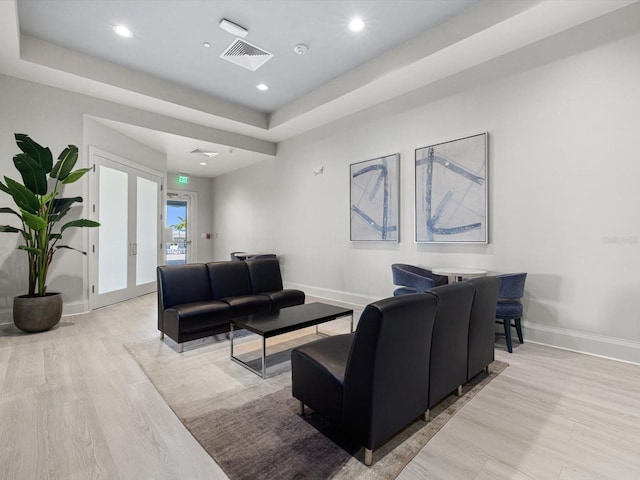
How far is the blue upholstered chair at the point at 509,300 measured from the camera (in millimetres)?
3273

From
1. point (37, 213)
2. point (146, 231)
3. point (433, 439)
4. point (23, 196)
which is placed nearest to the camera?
point (433, 439)

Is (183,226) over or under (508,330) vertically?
over

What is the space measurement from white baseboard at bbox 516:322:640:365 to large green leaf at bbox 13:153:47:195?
5.91m

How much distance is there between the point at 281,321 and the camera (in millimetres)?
2990

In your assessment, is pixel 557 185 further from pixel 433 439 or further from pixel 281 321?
pixel 281 321

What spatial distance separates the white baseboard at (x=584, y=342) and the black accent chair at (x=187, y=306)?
3484mm

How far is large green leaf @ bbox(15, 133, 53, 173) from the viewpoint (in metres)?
3.73

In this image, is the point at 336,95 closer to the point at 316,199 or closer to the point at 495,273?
the point at 316,199

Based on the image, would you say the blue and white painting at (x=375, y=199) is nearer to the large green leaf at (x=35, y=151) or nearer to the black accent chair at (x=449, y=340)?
the black accent chair at (x=449, y=340)

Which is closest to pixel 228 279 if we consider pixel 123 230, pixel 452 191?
pixel 123 230

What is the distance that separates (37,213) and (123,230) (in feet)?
6.18

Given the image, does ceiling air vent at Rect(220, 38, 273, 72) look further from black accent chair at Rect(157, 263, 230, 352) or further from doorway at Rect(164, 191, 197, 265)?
doorway at Rect(164, 191, 197, 265)

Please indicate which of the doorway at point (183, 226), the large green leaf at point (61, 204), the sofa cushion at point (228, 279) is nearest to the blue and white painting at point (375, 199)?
the sofa cushion at point (228, 279)

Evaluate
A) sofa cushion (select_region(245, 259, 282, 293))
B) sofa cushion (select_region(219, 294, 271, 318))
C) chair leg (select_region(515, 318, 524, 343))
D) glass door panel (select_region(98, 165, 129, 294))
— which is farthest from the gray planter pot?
chair leg (select_region(515, 318, 524, 343))
